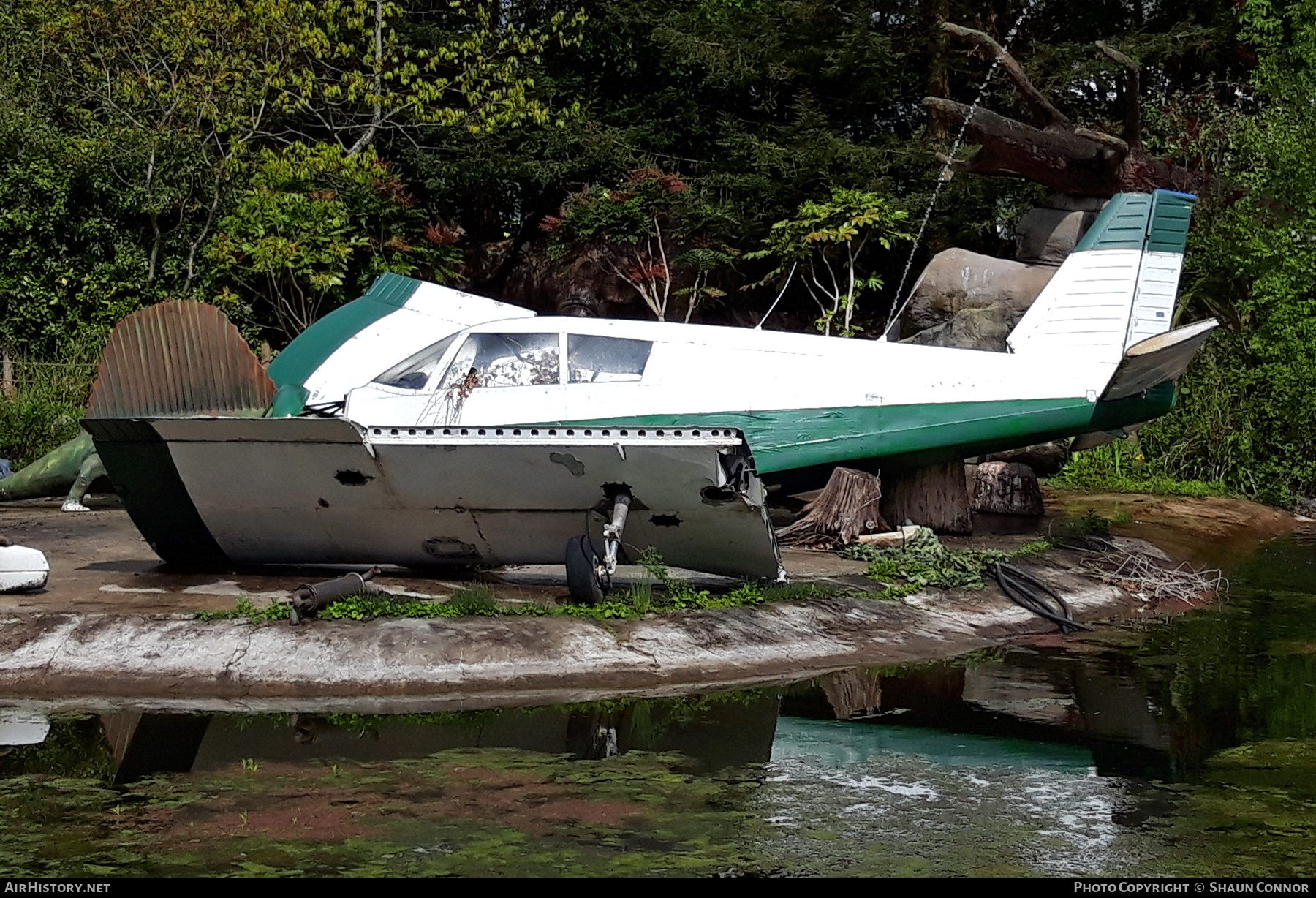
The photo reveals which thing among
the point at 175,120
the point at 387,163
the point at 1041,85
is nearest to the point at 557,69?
the point at 387,163

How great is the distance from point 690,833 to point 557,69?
22849mm

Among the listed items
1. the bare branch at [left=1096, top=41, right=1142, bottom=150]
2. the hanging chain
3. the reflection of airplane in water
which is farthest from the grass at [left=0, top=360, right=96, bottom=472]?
the bare branch at [left=1096, top=41, right=1142, bottom=150]

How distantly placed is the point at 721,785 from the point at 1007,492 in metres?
10.4

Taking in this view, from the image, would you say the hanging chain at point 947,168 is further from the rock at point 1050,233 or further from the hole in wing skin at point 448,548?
the hole in wing skin at point 448,548

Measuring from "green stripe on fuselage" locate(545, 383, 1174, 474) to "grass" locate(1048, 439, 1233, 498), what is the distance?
674 cm

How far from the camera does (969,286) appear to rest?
19.6 metres

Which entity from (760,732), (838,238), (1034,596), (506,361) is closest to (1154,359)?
(1034,596)

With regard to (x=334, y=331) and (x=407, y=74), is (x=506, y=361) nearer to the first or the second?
(x=334, y=331)

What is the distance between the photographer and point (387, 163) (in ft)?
80.8

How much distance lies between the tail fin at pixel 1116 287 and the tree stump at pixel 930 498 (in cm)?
176

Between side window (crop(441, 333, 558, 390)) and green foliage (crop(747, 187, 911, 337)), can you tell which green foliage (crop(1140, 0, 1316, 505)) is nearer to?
green foliage (crop(747, 187, 911, 337))

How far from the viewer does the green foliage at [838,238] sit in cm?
2155

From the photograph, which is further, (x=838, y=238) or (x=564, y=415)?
(x=838, y=238)

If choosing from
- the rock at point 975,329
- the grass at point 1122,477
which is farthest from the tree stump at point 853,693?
the grass at point 1122,477
